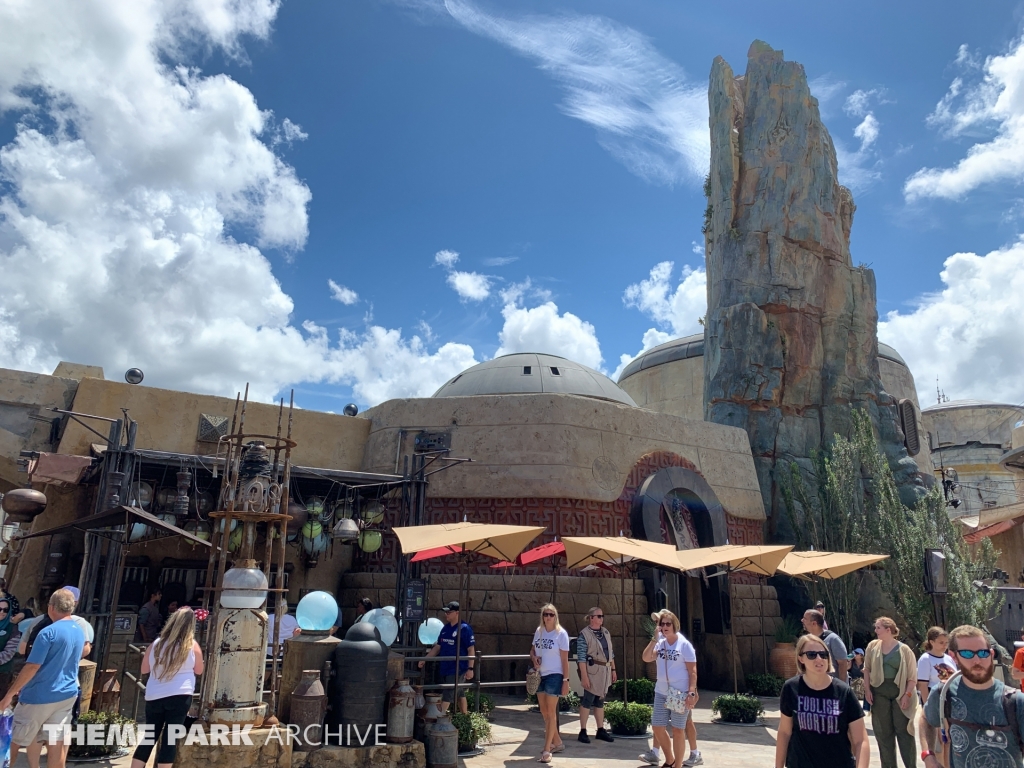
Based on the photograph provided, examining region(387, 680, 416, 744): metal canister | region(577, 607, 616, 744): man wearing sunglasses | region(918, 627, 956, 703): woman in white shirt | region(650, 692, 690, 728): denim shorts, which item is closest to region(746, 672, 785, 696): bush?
region(577, 607, 616, 744): man wearing sunglasses

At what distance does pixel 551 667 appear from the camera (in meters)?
8.12

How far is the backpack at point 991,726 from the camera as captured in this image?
385cm

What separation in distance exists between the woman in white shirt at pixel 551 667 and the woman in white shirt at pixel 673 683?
1.21 metres

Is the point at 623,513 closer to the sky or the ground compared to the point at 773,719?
closer to the sky

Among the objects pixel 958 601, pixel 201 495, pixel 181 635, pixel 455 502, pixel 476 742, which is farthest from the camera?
pixel 958 601

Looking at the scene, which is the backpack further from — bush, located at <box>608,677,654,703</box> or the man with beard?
bush, located at <box>608,677,654,703</box>

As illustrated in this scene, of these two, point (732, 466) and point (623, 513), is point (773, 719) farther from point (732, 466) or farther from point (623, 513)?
point (732, 466)

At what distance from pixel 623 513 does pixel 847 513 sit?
6.88 meters

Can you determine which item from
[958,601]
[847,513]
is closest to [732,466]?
[847,513]

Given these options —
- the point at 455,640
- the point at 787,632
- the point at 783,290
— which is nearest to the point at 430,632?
the point at 455,640

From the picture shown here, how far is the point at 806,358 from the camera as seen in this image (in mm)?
22891

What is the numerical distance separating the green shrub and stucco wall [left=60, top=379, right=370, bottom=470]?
974 centimetres

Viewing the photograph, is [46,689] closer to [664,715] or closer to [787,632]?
[664,715]

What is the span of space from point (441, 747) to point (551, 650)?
1.65 m
